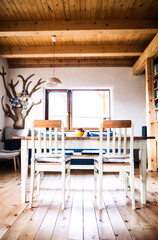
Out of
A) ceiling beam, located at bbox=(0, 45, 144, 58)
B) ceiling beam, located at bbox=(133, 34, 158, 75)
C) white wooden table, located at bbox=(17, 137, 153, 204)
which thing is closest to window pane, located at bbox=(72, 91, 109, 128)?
ceiling beam, located at bbox=(0, 45, 144, 58)

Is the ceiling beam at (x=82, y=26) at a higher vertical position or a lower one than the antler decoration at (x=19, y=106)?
higher

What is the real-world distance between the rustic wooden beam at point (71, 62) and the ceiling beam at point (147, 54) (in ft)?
1.45

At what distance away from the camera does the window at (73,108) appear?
556 centimetres

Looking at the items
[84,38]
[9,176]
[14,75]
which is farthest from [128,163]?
[14,75]

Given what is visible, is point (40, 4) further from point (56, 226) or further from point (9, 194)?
point (56, 226)

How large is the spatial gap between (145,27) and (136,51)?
1138 millimetres

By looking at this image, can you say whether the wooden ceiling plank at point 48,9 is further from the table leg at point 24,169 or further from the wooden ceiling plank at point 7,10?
the table leg at point 24,169

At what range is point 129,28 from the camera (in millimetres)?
3320

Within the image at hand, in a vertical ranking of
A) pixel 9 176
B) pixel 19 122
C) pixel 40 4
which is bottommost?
pixel 9 176

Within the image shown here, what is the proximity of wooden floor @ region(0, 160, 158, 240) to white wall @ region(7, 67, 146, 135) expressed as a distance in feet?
9.65

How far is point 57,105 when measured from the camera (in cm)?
565

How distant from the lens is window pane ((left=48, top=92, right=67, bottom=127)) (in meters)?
5.62

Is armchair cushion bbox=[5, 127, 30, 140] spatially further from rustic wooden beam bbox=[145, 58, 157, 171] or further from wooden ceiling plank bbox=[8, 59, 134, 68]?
rustic wooden beam bbox=[145, 58, 157, 171]

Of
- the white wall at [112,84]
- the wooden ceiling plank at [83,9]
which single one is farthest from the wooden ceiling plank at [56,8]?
the white wall at [112,84]
